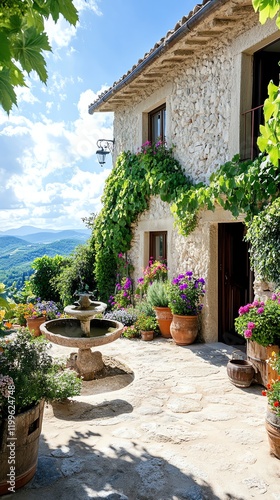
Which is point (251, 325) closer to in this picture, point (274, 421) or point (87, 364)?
point (274, 421)

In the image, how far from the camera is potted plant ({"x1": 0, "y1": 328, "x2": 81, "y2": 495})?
2576mm

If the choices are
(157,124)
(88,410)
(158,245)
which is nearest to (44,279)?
(158,245)

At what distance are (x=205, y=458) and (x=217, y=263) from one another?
400 cm

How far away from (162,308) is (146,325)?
438 mm

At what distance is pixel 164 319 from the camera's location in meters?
7.28

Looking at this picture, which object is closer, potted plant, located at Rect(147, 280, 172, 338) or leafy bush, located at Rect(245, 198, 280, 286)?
leafy bush, located at Rect(245, 198, 280, 286)

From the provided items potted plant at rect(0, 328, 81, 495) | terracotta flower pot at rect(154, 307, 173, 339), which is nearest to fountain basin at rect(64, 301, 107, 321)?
terracotta flower pot at rect(154, 307, 173, 339)

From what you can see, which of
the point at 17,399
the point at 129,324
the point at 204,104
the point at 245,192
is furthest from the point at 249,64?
the point at 17,399

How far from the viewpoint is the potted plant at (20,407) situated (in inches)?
101

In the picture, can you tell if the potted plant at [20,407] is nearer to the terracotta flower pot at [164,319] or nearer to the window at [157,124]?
the terracotta flower pot at [164,319]

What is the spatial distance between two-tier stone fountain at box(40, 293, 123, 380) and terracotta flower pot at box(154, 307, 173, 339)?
1.36 metres

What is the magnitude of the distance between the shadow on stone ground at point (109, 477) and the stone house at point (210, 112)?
3183mm

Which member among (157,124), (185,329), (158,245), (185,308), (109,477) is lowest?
(109,477)

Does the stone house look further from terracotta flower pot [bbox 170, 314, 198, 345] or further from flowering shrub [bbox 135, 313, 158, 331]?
flowering shrub [bbox 135, 313, 158, 331]
